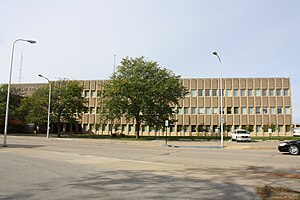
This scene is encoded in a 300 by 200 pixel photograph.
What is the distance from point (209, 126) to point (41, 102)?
40093mm

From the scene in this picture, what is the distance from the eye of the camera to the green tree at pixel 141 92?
4178 centimetres

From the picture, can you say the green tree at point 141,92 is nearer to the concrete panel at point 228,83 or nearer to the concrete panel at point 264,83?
the concrete panel at point 228,83

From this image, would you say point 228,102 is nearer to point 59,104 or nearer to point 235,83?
point 235,83

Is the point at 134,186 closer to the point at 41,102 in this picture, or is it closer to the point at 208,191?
the point at 208,191

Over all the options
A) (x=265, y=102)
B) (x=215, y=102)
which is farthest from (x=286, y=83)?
(x=215, y=102)

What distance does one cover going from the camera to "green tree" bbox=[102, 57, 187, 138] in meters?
41.8

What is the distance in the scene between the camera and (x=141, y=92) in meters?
41.6

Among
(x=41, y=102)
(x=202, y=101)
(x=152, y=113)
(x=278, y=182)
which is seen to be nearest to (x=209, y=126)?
(x=202, y=101)

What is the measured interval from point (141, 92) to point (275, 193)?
34924 mm

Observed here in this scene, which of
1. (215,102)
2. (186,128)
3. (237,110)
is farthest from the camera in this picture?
(186,128)

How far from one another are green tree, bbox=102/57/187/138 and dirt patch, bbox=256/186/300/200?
3356 cm

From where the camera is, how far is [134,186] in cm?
808

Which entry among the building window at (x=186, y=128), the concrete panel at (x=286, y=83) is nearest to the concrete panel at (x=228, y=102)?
the building window at (x=186, y=128)

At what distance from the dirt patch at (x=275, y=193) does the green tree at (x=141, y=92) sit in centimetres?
3356
